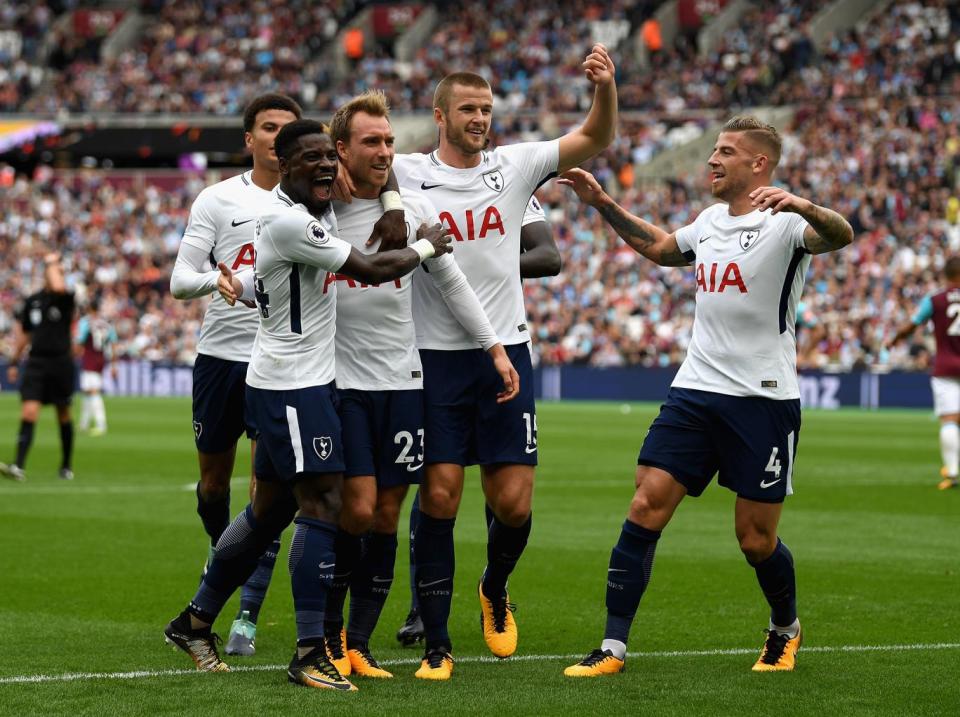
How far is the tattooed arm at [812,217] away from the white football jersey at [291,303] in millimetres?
1737

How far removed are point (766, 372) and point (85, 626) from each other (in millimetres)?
3801

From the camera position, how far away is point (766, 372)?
7152 millimetres

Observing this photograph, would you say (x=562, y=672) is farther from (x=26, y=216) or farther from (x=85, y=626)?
(x=26, y=216)

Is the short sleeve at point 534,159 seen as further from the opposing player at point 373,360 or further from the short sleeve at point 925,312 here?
the short sleeve at point 925,312

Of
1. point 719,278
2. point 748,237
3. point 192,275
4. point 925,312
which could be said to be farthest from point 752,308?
point 925,312

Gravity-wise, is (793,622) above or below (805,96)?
below

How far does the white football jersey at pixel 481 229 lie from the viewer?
24.0 ft

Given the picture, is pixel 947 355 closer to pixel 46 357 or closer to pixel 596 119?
pixel 46 357

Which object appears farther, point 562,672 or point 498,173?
point 498,173

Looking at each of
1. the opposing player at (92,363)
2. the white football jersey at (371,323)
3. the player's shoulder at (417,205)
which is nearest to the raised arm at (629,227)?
the player's shoulder at (417,205)

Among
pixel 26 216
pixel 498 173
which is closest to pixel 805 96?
pixel 26 216

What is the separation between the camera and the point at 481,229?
741cm

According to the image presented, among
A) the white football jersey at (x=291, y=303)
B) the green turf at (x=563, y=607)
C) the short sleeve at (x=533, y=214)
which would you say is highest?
the short sleeve at (x=533, y=214)

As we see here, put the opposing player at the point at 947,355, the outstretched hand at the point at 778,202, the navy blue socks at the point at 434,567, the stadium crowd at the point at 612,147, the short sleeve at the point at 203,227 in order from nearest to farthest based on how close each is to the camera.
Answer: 1. the outstretched hand at the point at 778,202
2. the navy blue socks at the point at 434,567
3. the short sleeve at the point at 203,227
4. the opposing player at the point at 947,355
5. the stadium crowd at the point at 612,147
